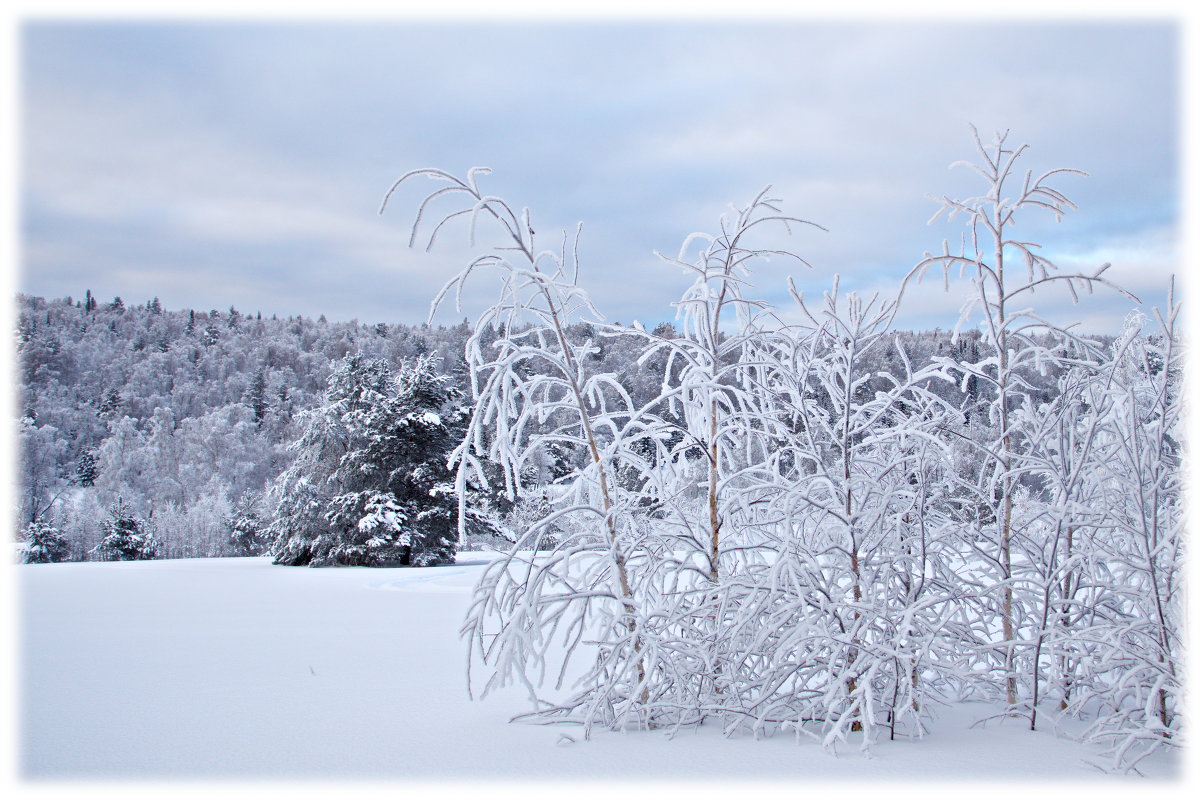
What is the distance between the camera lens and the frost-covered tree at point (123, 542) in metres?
21.5

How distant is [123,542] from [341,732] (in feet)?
74.0

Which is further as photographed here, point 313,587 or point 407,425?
point 407,425

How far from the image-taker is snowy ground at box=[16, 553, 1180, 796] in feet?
9.02

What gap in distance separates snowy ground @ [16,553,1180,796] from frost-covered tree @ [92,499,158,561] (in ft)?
58.2

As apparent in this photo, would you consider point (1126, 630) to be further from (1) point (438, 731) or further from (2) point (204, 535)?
(2) point (204, 535)

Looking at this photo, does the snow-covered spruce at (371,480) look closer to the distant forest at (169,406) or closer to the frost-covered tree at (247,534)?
the distant forest at (169,406)

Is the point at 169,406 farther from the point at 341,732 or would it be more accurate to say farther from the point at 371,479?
the point at 341,732

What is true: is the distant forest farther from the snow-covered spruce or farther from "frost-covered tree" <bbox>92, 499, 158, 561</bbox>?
the snow-covered spruce

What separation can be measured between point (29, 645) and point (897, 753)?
588 centimetres

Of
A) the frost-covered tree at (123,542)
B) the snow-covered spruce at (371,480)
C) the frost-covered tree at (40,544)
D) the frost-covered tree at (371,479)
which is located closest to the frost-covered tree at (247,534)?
the frost-covered tree at (123,542)

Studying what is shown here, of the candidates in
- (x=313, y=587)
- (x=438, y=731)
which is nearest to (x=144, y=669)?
(x=438, y=731)

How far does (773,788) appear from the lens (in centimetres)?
259

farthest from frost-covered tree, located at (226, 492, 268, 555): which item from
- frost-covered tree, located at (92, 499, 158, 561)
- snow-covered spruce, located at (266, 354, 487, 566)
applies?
snow-covered spruce, located at (266, 354, 487, 566)

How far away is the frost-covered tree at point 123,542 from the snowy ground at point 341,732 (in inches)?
699
